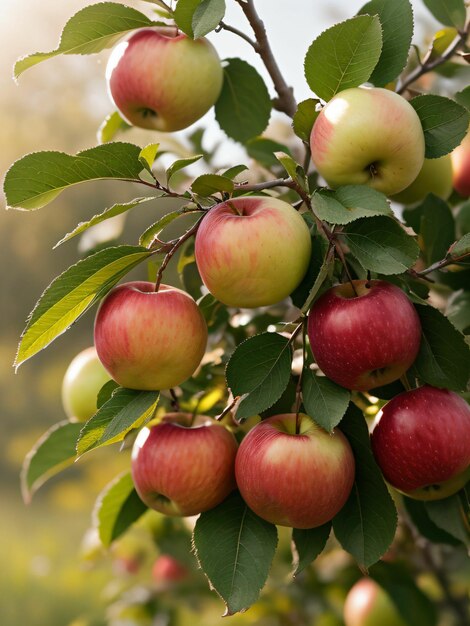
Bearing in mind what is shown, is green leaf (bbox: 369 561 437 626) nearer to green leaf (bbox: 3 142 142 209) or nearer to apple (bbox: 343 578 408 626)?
apple (bbox: 343 578 408 626)

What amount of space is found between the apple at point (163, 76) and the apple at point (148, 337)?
26 cm

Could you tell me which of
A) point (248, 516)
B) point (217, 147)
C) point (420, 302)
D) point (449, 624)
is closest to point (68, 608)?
point (449, 624)

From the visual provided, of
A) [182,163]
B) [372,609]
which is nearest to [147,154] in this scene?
[182,163]

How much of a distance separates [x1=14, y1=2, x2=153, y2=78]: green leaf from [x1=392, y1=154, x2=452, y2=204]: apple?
39 centimetres

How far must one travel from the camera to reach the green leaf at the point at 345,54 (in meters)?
0.66

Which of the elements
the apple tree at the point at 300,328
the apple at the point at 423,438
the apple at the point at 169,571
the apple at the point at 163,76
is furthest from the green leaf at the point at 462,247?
the apple at the point at 169,571

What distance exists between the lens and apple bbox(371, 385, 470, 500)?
65 cm

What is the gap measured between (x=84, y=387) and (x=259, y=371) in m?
0.44

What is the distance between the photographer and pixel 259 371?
2.18ft

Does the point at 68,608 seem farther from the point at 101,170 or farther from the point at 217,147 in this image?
the point at 101,170

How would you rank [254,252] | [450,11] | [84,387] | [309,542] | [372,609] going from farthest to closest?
[372,609], [84,387], [450,11], [309,542], [254,252]

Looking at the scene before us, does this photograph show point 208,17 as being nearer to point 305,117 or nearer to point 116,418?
point 305,117

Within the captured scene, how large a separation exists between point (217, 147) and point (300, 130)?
25.0 inches

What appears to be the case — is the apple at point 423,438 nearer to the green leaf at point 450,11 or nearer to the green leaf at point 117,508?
the green leaf at point 117,508
